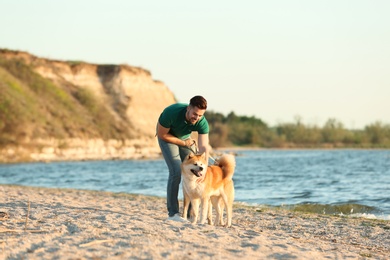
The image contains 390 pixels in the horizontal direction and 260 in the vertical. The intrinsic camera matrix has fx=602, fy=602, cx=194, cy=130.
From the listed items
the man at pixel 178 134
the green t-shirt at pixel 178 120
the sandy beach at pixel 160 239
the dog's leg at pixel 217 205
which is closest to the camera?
the sandy beach at pixel 160 239

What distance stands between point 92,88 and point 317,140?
57.7 m

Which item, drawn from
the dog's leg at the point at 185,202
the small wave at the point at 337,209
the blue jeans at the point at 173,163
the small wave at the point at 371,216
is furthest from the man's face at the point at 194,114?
the small wave at the point at 337,209

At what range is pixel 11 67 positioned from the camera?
6500 centimetres

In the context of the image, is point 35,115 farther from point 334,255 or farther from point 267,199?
point 334,255

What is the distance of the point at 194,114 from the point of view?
840 cm

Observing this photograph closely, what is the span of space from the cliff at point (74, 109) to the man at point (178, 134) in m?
44.3

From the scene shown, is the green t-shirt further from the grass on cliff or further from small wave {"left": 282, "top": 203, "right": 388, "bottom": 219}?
the grass on cliff

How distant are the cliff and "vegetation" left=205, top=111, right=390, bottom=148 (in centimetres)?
3956

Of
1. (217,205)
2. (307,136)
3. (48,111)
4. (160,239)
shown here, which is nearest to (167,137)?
(217,205)

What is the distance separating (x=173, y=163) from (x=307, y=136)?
361 feet

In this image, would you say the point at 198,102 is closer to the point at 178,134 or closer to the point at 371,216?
the point at 178,134

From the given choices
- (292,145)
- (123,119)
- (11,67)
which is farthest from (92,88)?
(292,145)

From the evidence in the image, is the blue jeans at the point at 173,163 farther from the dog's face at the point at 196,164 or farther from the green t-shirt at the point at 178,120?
the dog's face at the point at 196,164

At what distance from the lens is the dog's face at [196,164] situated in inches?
326
